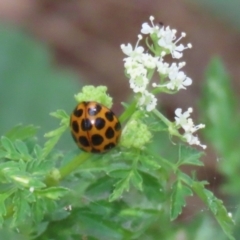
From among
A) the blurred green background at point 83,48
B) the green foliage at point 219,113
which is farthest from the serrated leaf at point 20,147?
the blurred green background at point 83,48

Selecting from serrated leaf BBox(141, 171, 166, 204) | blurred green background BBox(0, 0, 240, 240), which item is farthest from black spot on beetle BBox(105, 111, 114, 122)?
blurred green background BBox(0, 0, 240, 240)

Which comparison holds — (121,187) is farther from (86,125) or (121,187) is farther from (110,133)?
(86,125)

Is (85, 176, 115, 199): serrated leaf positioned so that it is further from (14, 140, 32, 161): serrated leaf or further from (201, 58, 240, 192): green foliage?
(201, 58, 240, 192): green foliage

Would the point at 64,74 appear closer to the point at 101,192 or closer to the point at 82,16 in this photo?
the point at 82,16

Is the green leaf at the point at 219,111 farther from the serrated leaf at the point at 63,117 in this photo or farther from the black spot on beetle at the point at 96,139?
the serrated leaf at the point at 63,117

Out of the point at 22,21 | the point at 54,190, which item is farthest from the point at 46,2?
the point at 54,190
